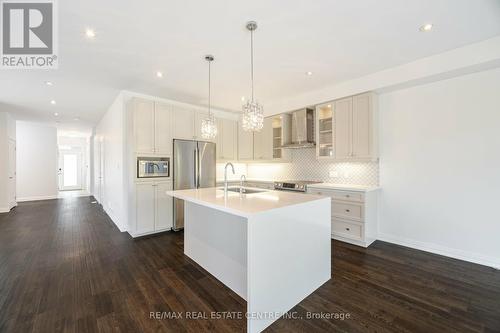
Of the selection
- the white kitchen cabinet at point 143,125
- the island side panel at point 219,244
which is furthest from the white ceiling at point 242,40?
the island side panel at point 219,244

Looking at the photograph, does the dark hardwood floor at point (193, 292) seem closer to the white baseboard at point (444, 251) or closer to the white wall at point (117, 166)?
the white baseboard at point (444, 251)

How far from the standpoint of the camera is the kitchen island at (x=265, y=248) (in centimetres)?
168

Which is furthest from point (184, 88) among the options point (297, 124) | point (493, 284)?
point (493, 284)

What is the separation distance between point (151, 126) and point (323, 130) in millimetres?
3306

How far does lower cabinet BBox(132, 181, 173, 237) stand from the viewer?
3834 mm

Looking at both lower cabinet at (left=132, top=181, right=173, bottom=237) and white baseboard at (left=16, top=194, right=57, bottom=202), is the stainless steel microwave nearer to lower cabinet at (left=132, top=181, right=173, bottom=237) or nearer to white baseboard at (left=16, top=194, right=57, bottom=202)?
lower cabinet at (left=132, top=181, right=173, bottom=237)

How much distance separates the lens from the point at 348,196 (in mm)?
3459

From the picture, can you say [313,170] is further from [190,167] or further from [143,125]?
[143,125]

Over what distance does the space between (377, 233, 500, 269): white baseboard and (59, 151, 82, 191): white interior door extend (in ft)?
43.7

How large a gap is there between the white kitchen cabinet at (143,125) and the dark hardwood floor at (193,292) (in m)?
1.74

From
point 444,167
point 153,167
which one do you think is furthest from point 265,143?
point 444,167

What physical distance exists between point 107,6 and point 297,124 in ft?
11.6

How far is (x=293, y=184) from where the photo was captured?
415cm

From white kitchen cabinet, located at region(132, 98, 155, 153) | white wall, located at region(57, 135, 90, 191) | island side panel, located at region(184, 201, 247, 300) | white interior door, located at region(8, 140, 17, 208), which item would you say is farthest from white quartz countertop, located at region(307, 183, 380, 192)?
white wall, located at region(57, 135, 90, 191)
